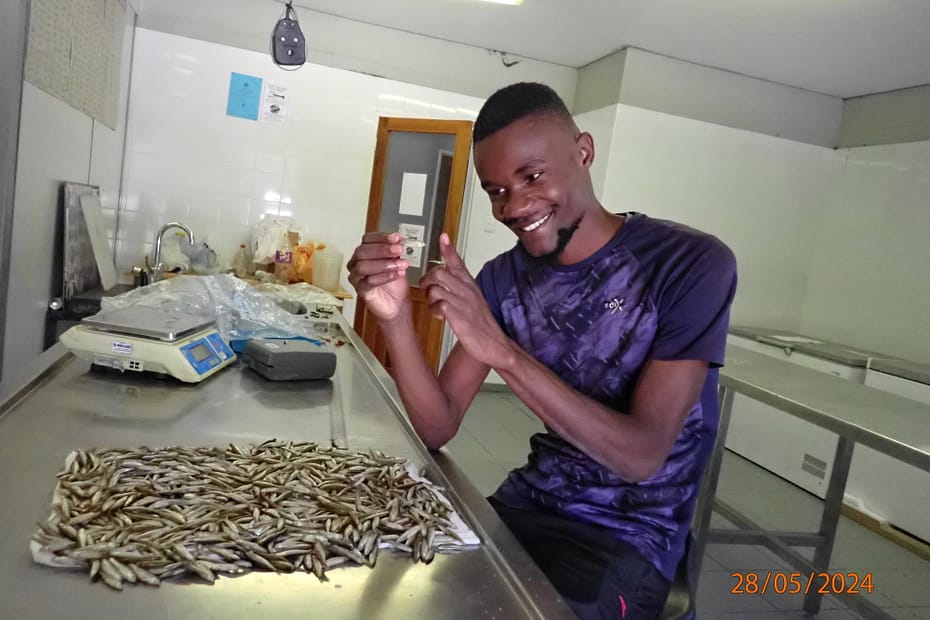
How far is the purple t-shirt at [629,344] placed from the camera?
1216mm

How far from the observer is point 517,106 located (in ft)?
4.30

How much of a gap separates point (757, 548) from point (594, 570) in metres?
2.37

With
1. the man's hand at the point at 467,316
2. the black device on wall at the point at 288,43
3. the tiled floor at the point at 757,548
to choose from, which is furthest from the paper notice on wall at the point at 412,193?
the man's hand at the point at 467,316

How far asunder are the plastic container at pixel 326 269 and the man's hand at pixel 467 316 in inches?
132

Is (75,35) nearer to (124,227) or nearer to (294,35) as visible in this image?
(294,35)

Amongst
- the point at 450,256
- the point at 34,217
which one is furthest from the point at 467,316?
the point at 34,217

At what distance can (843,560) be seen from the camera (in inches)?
119

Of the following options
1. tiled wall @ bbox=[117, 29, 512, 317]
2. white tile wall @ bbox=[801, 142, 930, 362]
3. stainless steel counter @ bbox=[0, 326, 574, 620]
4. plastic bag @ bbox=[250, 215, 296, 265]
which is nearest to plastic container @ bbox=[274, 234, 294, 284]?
plastic bag @ bbox=[250, 215, 296, 265]

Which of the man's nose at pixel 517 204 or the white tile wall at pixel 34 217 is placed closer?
the man's nose at pixel 517 204

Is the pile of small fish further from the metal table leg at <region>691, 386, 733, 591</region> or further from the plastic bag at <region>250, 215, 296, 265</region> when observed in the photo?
the plastic bag at <region>250, 215, 296, 265</region>

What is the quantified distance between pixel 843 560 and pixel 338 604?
317 centimetres

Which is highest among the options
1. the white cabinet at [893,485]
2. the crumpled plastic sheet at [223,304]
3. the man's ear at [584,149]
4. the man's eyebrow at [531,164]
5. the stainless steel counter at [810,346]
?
the man's ear at [584,149]

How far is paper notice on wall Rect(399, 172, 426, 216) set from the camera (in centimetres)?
470

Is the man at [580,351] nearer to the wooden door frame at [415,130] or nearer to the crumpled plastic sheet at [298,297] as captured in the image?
the crumpled plastic sheet at [298,297]
